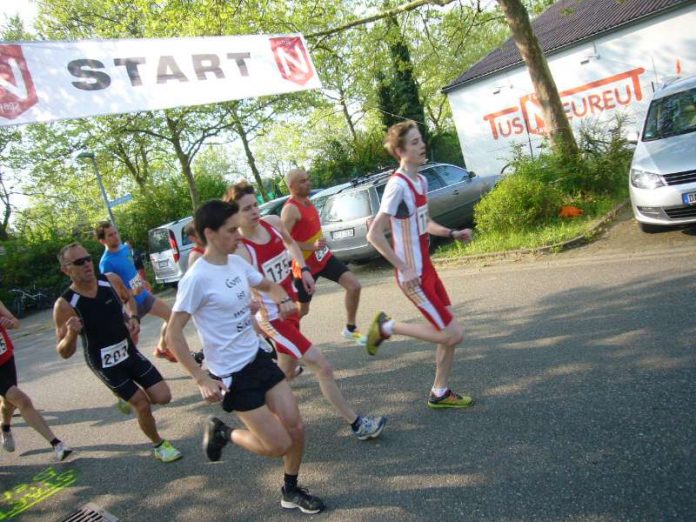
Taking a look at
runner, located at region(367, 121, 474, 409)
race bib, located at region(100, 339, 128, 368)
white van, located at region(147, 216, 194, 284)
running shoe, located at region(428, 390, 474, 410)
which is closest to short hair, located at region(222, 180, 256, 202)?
runner, located at region(367, 121, 474, 409)

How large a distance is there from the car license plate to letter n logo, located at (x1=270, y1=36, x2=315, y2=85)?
9.65ft

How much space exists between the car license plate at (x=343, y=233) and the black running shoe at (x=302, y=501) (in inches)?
286

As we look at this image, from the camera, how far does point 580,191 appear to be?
32.6 ft

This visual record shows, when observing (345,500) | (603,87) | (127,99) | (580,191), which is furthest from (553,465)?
(603,87)

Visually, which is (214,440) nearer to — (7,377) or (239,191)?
(239,191)

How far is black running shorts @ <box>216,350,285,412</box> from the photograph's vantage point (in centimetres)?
312

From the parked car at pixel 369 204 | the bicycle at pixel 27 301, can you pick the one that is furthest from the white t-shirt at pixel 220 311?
the bicycle at pixel 27 301

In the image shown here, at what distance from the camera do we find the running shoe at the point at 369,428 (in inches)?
156

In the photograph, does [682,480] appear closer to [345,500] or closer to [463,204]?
[345,500]

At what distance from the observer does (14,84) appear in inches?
242

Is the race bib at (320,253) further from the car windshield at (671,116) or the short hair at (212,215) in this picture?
the car windshield at (671,116)

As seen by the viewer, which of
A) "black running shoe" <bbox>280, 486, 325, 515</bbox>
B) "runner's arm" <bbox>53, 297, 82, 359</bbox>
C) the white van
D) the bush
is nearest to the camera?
"black running shoe" <bbox>280, 486, 325, 515</bbox>

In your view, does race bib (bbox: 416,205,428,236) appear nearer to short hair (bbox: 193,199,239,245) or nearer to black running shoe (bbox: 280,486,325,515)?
short hair (bbox: 193,199,239,245)

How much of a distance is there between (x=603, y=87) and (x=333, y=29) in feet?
37.5
